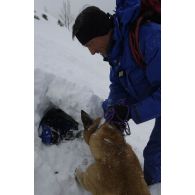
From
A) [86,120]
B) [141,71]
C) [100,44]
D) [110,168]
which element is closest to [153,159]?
[110,168]

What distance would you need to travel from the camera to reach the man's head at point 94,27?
7.27 feet

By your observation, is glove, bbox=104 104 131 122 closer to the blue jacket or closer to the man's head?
the blue jacket

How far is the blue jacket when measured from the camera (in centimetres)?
198

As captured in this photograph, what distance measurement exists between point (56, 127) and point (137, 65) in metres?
1.02

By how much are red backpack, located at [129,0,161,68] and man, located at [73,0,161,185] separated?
3cm

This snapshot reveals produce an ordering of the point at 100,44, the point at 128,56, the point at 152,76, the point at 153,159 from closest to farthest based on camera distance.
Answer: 1. the point at 152,76
2. the point at 128,56
3. the point at 100,44
4. the point at 153,159

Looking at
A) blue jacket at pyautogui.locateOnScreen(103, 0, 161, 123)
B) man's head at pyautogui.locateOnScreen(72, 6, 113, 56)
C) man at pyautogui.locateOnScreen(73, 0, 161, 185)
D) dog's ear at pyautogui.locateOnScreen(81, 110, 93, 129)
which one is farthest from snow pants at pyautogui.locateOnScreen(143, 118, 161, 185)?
man's head at pyautogui.locateOnScreen(72, 6, 113, 56)

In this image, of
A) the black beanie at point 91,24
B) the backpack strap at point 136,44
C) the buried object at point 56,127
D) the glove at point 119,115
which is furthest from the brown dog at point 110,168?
the black beanie at point 91,24

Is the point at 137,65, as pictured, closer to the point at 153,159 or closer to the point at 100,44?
the point at 100,44

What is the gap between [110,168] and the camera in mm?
2223

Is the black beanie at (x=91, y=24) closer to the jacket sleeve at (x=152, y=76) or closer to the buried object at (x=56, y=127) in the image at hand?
the jacket sleeve at (x=152, y=76)

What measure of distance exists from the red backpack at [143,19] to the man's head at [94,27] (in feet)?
0.78
